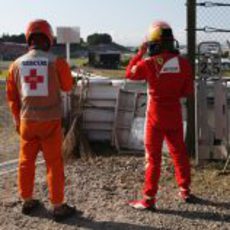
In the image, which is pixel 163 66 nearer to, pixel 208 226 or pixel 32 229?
pixel 208 226

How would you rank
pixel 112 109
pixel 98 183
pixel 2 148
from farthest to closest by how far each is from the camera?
pixel 2 148, pixel 112 109, pixel 98 183

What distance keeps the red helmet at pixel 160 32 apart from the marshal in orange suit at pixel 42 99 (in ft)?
3.18

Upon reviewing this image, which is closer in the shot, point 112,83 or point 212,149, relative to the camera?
point 212,149

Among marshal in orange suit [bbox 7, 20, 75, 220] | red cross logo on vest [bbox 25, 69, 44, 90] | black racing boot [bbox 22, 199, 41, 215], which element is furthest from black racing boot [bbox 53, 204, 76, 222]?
red cross logo on vest [bbox 25, 69, 44, 90]

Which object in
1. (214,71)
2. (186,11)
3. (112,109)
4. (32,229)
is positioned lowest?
(32,229)

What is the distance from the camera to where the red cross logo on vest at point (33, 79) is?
6.34 meters

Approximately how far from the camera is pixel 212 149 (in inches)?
332

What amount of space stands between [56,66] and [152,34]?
1.08m

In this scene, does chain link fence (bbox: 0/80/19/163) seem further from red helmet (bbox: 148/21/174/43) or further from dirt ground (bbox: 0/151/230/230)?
red helmet (bbox: 148/21/174/43)

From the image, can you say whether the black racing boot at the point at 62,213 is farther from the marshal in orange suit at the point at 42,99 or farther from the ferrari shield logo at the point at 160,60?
the ferrari shield logo at the point at 160,60

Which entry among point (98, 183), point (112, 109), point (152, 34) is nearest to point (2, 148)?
point (112, 109)

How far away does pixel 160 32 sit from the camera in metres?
6.55

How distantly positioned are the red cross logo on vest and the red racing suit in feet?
3.24

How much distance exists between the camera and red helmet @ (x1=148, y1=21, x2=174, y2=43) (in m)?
6.55
